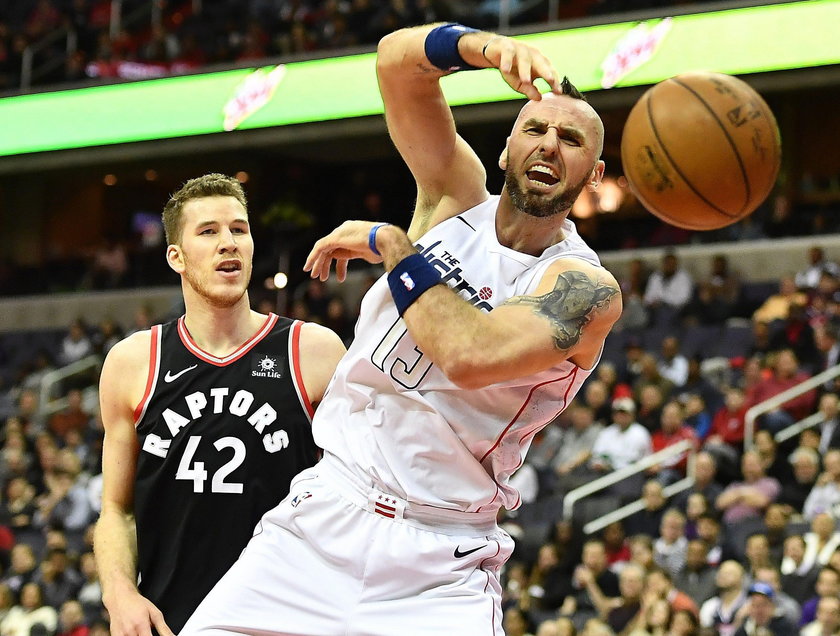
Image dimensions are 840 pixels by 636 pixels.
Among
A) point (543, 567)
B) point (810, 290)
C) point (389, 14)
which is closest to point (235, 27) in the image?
point (389, 14)

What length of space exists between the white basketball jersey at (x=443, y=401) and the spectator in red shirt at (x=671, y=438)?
6.85 metres

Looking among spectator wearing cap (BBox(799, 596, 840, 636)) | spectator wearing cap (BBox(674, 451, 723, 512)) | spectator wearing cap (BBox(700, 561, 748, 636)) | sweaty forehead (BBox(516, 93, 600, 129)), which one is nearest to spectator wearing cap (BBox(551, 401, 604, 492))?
spectator wearing cap (BBox(674, 451, 723, 512))

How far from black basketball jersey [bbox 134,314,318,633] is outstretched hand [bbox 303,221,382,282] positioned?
25.6 inches

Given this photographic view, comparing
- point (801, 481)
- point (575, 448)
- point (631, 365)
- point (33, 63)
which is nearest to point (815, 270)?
point (631, 365)

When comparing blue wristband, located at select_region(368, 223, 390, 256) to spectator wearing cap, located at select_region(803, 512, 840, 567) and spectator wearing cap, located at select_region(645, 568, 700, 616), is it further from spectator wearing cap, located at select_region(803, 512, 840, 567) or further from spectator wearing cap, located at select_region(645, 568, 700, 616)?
spectator wearing cap, located at select_region(803, 512, 840, 567)

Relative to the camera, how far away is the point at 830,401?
9469mm

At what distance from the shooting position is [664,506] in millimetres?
9484

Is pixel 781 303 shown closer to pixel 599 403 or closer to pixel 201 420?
pixel 599 403

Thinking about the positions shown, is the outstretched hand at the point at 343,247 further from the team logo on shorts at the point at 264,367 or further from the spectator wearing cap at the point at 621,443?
the spectator wearing cap at the point at 621,443

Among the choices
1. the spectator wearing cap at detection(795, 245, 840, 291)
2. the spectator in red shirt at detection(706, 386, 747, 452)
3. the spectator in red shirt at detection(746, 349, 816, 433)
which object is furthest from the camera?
the spectator wearing cap at detection(795, 245, 840, 291)

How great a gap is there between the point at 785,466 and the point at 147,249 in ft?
42.5

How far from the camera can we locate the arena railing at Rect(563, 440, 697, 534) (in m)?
9.66

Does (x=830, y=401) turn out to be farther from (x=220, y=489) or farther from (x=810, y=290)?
(x=220, y=489)

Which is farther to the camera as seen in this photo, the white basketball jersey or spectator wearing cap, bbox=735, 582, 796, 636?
spectator wearing cap, bbox=735, 582, 796, 636
